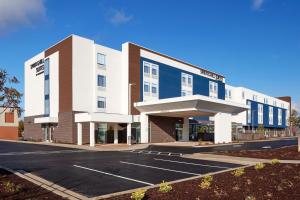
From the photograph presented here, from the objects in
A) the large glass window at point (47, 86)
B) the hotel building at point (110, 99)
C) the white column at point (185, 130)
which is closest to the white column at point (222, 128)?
the hotel building at point (110, 99)

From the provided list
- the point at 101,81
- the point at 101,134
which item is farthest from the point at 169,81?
the point at 101,134

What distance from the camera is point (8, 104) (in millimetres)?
11469

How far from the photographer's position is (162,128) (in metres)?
49.7

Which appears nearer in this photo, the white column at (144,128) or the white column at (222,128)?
the white column at (144,128)

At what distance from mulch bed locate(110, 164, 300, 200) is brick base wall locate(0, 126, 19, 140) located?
68401 mm

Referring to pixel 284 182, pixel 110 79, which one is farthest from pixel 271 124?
→ pixel 284 182

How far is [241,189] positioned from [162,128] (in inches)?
1546

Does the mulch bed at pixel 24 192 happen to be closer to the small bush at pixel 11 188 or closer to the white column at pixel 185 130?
the small bush at pixel 11 188

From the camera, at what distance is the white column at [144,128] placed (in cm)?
4596

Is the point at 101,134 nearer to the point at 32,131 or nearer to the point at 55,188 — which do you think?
the point at 32,131

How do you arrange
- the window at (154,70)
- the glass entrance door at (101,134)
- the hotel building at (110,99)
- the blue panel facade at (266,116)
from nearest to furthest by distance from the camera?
the hotel building at (110,99) → the glass entrance door at (101,134) → the window at (154,70) → the blue panel facade at (266,116)

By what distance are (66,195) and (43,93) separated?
143 feet

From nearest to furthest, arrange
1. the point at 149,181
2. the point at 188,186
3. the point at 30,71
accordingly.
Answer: the point at 188,186 → the point at 149,181 → the point at 30,71

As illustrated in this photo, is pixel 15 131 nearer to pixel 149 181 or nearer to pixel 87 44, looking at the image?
pixel 87 44
